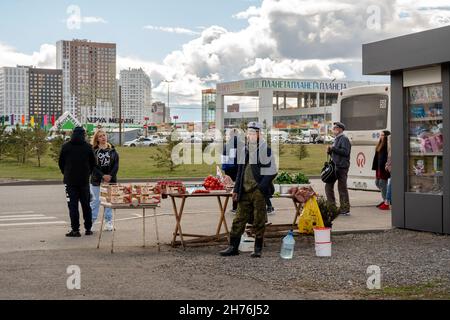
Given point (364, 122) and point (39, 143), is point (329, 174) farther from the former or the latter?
point (39, 143)

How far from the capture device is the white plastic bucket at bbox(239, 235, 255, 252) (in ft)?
35.7

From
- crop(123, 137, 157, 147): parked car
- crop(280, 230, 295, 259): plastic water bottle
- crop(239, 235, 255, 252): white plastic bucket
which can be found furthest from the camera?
crop(123, 137, 157, 147): parked car

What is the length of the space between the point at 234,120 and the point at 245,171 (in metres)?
119

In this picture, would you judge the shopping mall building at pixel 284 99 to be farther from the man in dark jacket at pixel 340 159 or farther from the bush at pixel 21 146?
the man in dark jacket at pixel 340 159

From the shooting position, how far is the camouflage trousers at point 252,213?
10.3 m

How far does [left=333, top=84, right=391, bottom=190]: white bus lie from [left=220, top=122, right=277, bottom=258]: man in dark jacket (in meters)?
9.46

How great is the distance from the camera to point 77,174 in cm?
1285

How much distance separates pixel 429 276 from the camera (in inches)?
344

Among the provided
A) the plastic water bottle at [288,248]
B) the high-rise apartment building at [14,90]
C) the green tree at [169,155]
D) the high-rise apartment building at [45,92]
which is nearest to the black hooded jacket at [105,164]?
the plastic water bottle at [288,248]

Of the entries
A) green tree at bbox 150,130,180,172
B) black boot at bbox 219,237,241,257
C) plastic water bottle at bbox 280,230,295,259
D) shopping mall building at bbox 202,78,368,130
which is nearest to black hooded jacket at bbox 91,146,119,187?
black boot at bbox 219,237,241,257

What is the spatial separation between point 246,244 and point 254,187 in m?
1.11

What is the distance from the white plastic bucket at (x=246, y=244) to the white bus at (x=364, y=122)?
Answer: 9.27 m

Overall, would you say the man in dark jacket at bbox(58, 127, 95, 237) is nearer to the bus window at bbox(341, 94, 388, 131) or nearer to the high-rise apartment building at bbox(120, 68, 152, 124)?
the bus window at bbox(341, 94, 388, 131)
